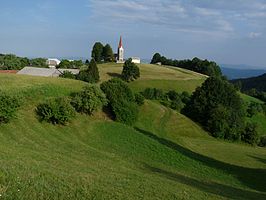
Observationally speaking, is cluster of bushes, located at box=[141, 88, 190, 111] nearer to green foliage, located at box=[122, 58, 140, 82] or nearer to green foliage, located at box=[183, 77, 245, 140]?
green foliage, located at box=[122, 58, 140, 82]

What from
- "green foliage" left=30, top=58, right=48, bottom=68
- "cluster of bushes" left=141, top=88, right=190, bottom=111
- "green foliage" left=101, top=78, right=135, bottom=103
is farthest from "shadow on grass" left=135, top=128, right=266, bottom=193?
"green foliage" left=30, top=58, right=48, bottom=68

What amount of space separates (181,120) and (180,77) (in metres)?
66.1

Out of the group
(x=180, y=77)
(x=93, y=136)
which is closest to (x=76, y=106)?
(x=93, y=136)

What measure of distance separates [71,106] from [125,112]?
7019mm

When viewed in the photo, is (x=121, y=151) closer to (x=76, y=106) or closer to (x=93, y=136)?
(x=93, y=136)

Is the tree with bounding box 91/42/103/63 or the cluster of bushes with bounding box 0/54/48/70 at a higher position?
the tree with bounding box 91/42/103/63

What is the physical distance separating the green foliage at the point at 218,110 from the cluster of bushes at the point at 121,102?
20532 mm

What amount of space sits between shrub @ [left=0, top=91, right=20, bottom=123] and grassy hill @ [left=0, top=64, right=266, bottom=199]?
593mm

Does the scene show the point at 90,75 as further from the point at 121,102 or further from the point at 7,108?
the point at 7,108

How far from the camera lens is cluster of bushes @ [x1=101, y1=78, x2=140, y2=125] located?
137ft

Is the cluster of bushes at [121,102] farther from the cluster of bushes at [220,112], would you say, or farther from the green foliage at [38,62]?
the green foliage at [38,62]

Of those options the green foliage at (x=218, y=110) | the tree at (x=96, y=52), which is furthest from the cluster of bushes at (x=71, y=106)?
the tree at (x=96, y=52)

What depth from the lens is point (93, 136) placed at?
116ft

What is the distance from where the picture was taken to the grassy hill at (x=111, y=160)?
13.0 metres
